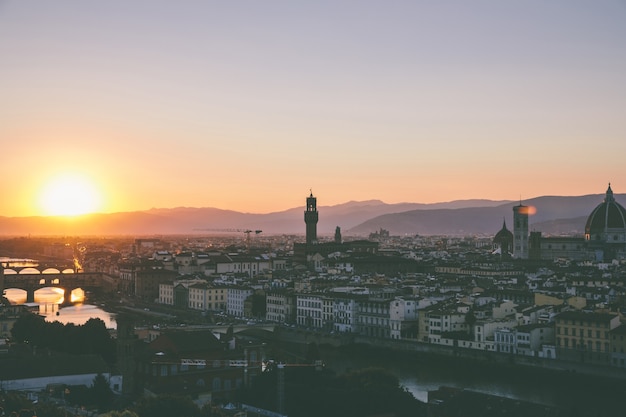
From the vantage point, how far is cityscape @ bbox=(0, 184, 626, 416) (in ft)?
60.0

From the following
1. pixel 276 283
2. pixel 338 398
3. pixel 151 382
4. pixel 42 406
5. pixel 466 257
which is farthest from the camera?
pixel 466 257

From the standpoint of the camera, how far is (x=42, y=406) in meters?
14.5

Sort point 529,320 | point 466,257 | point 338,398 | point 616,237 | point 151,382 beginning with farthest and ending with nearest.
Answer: point 466,257 → point 616,237 → point 529,320 → point 151,382 → point 338,398

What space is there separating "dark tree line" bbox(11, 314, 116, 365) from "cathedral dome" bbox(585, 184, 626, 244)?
35580mm

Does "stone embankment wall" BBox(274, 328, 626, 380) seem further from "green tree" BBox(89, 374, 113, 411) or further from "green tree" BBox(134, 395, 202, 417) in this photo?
"green tree" BBox(134, 395, 202, 417)

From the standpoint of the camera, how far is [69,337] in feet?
74.4

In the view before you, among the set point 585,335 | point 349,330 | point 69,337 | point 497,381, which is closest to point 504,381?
point 497,381

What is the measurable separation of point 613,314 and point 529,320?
9.47 ft

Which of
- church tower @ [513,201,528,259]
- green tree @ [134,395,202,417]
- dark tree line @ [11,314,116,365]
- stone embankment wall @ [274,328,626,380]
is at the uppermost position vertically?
church tower @ [513,201,528,259]

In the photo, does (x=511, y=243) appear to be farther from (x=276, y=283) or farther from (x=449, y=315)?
(x=449, y=315)

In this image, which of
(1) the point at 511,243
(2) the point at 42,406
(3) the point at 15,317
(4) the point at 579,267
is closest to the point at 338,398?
(2) the point at 42,406

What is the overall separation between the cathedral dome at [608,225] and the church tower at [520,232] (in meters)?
3.51

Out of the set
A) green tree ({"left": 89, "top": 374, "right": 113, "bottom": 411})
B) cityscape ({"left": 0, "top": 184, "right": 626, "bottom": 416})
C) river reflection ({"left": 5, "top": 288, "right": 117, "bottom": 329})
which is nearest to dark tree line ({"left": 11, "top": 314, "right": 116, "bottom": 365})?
cityscape ({"left": 0, "top": 184, "right": 626, "bottom": 416})

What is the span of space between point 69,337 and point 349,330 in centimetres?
960
